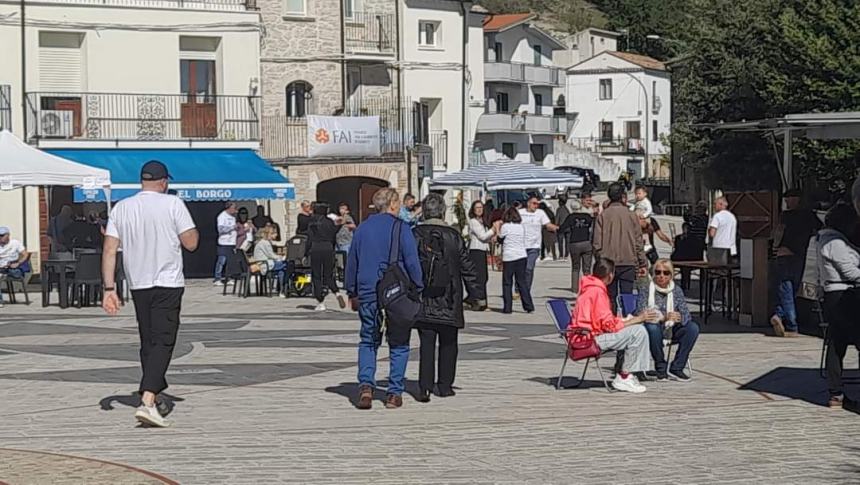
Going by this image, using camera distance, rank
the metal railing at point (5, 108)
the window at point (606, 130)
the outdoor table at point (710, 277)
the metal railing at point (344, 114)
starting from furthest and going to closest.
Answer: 1. the window at point (606, 130)
2. the metal railing at point (344, 114)
3. the metal railing at point (5, 108)
4. the outdoor table at point (710, 277)

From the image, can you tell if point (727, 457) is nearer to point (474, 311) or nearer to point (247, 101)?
point (474, 311)

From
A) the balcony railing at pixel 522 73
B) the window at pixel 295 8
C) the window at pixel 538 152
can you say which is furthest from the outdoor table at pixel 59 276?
the window at pixel 538 152

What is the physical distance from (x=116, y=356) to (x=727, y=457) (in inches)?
341

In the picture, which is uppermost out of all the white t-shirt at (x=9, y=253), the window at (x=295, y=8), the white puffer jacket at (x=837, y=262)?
the window at (x=295, y=8)

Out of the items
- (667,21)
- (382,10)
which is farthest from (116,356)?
(667,21)

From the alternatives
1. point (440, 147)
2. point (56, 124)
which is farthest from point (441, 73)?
point (56, 124)

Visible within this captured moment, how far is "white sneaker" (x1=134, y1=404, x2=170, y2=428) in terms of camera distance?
10859 millimetres

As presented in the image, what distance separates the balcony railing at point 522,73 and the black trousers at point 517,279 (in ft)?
162

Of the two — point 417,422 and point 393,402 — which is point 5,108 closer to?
point 393,402

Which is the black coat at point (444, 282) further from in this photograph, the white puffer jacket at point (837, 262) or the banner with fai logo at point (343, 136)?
the banner with fai logo at point (343, 136)

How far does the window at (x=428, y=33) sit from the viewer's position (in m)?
53.6

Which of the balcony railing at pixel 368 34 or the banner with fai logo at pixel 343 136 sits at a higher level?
the balcony railing at pixel 368 34

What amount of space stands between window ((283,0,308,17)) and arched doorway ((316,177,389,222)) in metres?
5.35

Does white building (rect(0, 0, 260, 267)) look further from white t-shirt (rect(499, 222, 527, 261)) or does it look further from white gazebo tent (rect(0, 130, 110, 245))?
white t-shirt (rect(499, 222, 527, 261))
